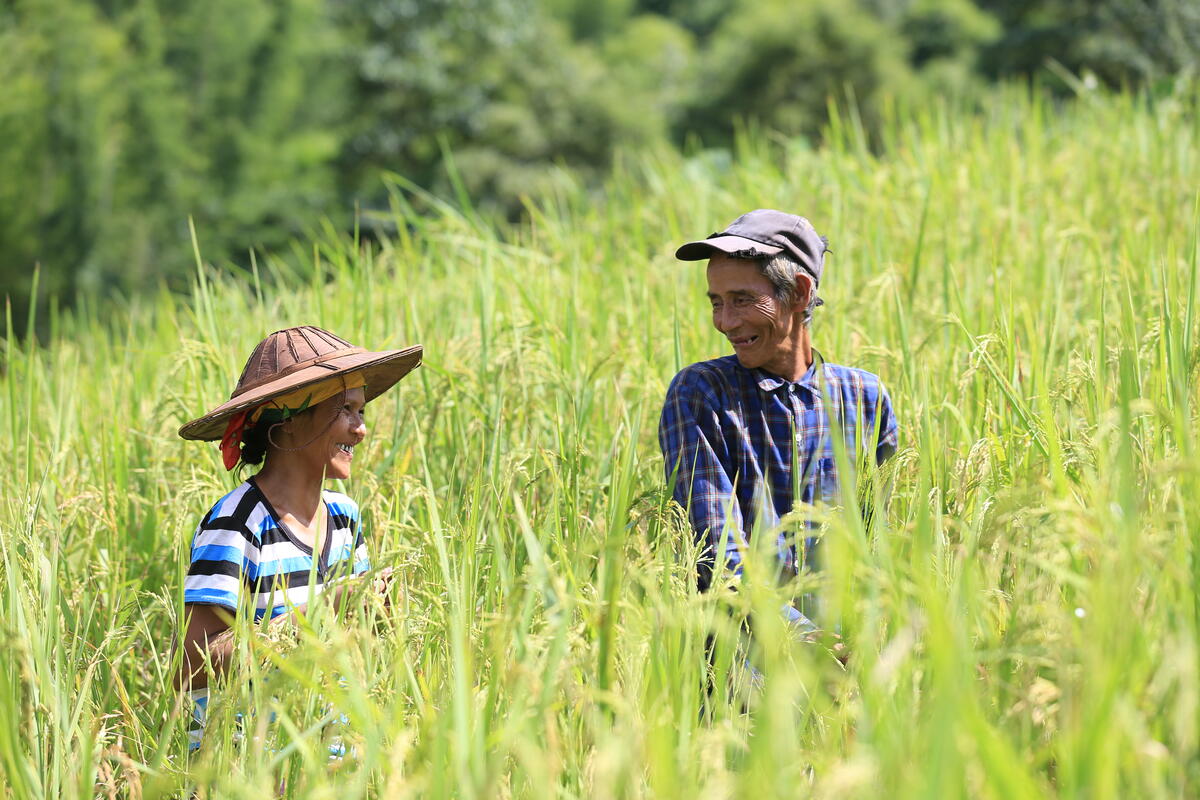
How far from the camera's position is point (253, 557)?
6.53 ft

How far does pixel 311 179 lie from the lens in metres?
23.0

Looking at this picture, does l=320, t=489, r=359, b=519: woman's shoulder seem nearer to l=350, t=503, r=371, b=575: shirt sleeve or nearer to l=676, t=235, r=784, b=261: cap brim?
l=350, t=503, r=371, b=575: shirt sleeve

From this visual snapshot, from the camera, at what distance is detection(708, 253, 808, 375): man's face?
7.22ft

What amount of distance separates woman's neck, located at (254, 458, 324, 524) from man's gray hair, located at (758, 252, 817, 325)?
37.6 inches

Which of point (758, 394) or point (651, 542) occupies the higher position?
point (758, 394)

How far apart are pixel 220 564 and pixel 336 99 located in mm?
22652

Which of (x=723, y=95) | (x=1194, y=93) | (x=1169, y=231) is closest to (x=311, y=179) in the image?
(x=723, y=95)

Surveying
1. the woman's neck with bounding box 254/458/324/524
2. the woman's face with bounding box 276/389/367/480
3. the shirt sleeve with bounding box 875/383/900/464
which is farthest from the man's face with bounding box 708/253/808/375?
the woman's neck with bounding box 254/458/324/524

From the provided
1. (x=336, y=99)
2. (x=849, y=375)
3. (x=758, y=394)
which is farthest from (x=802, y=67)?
(x=758, y=394)

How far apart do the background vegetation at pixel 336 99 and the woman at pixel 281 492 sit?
51.8ft

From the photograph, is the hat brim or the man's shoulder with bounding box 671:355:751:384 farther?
the man's shoulder with bounding box 671:355:751:384

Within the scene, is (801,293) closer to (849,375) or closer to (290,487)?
(849,375)

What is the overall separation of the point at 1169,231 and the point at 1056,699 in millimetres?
3041

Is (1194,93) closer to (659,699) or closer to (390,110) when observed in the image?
(659,699)
